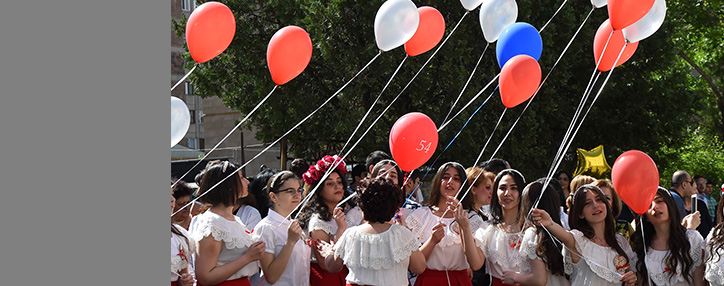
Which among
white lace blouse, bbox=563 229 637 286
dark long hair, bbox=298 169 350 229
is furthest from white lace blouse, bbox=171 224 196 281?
white lace blouse, bbox=563 229 637 286

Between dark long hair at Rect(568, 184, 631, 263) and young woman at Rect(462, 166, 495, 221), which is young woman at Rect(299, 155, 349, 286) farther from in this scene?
dark long hair at Rect(568, 184, 631, 263)

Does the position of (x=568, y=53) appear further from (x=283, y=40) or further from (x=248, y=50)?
(x=283, y=40)

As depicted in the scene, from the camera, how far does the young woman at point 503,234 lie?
505 centimetres

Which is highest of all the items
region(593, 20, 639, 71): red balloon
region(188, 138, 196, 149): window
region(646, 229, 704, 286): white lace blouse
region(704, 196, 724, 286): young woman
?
region(593, 20, 639, 71): red balloon

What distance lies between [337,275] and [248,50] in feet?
37.3

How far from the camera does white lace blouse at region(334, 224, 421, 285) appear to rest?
4.26 meters

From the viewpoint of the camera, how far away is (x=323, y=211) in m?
5.30

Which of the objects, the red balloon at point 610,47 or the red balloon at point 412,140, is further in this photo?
the red balloon at point 610,47

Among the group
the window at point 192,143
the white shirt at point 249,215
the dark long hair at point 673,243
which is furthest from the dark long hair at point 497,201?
the window at point 192,143

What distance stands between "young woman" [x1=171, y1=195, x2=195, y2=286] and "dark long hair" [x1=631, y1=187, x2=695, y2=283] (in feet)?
9.92

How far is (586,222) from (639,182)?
466 millimetres

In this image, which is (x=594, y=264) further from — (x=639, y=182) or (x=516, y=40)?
(x=516, y=40)

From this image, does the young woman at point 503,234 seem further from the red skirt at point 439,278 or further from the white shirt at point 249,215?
the white shirt at point 249,215

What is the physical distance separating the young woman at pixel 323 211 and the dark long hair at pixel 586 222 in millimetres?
1654
